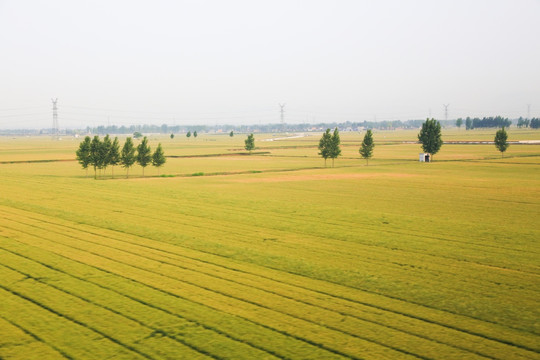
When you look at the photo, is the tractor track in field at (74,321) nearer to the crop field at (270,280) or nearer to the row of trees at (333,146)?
the crop field at (270,280)

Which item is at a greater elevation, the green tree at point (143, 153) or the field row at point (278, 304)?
the green tree at point (143, 153)

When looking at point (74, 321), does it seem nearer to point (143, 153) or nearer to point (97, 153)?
point (97, 153)

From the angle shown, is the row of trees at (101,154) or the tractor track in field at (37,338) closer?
the tractor track in field at (37,338)

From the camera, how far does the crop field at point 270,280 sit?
13.4 meters

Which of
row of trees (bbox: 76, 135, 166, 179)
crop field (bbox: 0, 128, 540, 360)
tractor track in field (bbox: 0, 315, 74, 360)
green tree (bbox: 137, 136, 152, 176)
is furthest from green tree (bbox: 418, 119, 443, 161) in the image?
tractor track in field (bbox: 0, 315, 74, 360)

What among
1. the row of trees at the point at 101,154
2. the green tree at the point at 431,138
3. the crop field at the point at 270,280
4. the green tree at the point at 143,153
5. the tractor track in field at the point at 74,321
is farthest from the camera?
the green tree at the point at 431,138

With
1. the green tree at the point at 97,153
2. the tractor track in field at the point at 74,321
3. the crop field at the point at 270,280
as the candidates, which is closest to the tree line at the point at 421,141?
the green tree at the point at 97,153

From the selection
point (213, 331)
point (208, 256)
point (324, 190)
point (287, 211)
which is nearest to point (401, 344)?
point (213, 331)

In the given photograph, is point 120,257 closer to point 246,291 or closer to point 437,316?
point 246,291

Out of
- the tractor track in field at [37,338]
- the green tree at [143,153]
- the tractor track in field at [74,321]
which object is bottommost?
the tractor track in field at [37,338]

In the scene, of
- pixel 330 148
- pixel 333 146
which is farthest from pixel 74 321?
pixel 333 146

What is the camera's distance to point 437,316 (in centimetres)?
1527

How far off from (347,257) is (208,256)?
6.33 meters

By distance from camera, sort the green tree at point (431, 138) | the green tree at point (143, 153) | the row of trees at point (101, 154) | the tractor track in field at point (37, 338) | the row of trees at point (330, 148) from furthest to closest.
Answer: the green tree at point (431, 138) → the row of trees at point (330, 148) → the green tree at point (143, 153) → the row of trees at point (101, 154) → the tractor track in field at point (37, 338)
